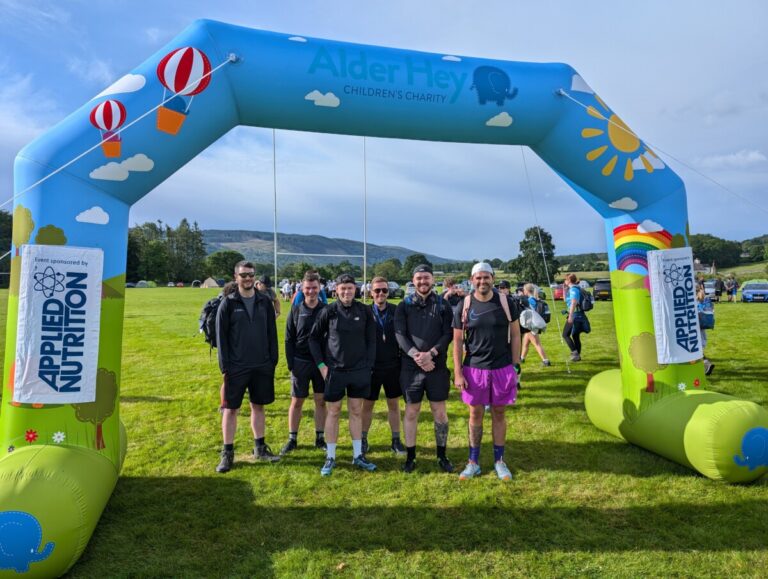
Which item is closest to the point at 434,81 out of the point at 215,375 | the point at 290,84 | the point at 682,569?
the point at 290,84

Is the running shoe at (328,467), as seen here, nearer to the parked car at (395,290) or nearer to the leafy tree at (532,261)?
the parked car at (395,290)

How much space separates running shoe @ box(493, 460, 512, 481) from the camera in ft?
14.7

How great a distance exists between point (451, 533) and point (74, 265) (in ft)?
12.0

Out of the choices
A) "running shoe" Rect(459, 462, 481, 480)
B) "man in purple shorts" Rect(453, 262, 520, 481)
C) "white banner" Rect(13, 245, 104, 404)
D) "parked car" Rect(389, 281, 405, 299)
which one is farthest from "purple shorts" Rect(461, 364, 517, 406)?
"parked car" Rect(389, 281, 405, 299)

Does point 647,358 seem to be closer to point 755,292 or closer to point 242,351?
point 242,351

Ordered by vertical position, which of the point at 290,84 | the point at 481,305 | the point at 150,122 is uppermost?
the point at 290,84

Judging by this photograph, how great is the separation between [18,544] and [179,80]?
362 centimetres

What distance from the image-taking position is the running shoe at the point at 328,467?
4.62 meters

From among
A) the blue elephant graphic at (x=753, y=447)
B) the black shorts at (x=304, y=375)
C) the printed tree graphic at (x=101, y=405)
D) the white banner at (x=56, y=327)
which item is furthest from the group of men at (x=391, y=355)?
the blue elephant graphic at (x=753, y=447)

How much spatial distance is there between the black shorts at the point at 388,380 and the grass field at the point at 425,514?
27.9 inches

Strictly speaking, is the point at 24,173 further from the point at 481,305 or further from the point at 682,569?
the point at 682,569

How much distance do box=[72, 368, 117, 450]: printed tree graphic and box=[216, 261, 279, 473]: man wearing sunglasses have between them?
1.03 metres

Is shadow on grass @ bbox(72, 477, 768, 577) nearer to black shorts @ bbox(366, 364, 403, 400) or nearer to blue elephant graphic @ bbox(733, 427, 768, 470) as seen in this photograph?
blue elephant graphic @ bbox(733, 427, 768, 470)

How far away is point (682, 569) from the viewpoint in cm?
314
